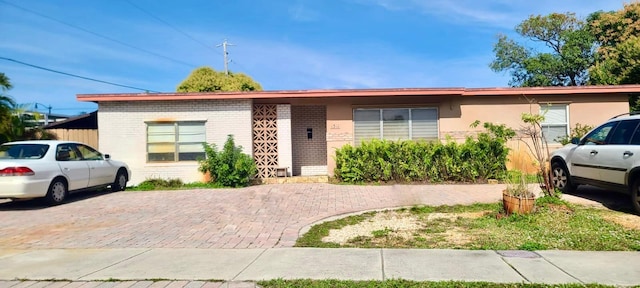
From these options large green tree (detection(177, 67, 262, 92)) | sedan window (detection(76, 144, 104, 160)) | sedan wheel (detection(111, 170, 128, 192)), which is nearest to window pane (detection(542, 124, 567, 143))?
sedan wheel (detection(111, 170, 128, 192))

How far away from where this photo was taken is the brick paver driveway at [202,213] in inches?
250

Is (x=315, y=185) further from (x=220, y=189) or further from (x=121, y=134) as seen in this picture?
(x=121, y=134)

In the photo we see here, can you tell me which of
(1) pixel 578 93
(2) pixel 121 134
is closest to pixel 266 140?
(2) pixel 121 134

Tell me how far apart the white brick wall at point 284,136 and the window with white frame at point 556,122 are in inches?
351

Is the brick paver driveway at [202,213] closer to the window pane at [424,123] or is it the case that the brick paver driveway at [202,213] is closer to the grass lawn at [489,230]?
the grass lawn at [489,230]

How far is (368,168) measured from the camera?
1284 cm

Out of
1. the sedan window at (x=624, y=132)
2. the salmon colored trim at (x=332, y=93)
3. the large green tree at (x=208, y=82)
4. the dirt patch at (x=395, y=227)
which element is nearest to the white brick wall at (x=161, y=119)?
the salmon colored trim at (x=332, y=93)

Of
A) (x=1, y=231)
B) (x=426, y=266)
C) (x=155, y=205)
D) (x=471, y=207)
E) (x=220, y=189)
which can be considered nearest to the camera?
(x=426, y=266)

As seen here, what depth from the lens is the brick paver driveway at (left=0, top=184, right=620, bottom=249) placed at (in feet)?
20.9

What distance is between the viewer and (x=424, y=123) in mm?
14039

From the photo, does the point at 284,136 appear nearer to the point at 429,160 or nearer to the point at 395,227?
the point at 429,160

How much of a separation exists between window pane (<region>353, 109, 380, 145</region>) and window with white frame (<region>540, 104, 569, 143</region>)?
5.79 meters

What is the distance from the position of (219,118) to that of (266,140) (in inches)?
70.1

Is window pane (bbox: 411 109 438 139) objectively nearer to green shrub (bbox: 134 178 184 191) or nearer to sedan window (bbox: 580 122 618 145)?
sedan window (bbox: 580 122 618 145)
